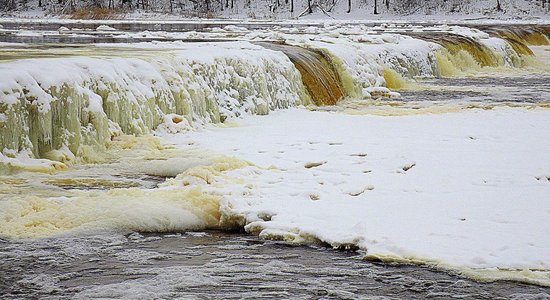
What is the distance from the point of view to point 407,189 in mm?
7574

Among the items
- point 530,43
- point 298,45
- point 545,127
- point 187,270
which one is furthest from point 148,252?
point 530,43

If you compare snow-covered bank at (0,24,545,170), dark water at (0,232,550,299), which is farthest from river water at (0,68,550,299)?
snow-covered bank at (0,24,545,170)

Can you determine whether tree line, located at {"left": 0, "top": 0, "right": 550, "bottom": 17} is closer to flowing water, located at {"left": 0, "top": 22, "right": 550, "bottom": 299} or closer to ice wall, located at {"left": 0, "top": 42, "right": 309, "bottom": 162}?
ice wall, located at {"left": 0, "top": 42, "right": 309, "bottom": 162}

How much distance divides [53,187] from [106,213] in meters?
1.23

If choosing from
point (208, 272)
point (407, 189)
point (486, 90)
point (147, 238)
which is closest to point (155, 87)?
point (407, 189)

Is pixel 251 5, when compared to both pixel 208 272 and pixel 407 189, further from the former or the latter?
pixel 208 272

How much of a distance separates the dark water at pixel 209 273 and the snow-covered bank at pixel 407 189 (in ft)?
Answer: 0.79

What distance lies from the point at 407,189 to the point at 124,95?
4.24 meters

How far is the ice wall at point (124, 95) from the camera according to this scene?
28.2 feet

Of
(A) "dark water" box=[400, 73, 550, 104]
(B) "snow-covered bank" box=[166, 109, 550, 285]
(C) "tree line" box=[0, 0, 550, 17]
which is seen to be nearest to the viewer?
(B) "snow-covered bank" box=[166, 109, 550, 285]

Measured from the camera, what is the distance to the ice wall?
860 centimetres

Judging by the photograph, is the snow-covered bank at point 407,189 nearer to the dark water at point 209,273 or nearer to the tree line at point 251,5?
the dark water at point 209,273

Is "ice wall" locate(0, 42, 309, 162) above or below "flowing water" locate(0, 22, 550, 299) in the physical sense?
above

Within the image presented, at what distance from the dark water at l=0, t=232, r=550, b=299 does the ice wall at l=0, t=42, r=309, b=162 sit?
2.90m
